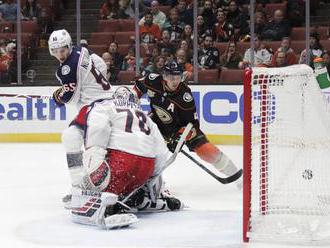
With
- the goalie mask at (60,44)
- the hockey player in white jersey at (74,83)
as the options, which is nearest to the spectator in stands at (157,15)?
the hockey player in white jersey at (74,83)

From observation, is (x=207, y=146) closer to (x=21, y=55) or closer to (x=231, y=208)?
(x=231, y=208)

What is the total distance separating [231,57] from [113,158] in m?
4.12

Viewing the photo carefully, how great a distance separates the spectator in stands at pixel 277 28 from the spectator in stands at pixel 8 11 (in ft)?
8.89

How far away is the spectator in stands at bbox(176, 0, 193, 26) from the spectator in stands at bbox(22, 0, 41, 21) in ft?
5.53

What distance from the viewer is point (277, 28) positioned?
8102mm

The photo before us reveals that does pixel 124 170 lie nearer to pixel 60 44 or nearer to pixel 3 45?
pixel 60 44

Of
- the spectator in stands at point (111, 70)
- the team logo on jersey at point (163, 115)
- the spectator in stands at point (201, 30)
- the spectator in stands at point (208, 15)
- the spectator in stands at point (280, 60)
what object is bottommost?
the team logo on jersey at point (163, 115)

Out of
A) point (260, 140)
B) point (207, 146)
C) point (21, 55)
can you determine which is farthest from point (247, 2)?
point (260, 140)

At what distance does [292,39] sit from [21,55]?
288 cm

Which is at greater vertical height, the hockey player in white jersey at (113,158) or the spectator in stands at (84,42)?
the spectator in stands at (84,42)

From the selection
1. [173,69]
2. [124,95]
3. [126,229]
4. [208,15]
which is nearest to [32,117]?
[208,15]

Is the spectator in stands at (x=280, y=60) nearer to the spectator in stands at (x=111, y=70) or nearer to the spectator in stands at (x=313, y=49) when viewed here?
the spectator in stands at (x=313, y=49)

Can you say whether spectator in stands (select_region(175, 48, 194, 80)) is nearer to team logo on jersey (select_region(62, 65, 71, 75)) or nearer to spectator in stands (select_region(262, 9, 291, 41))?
spectator in stands (select_region(262, 9, 291, 41))

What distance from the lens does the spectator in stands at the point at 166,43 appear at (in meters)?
8.27
